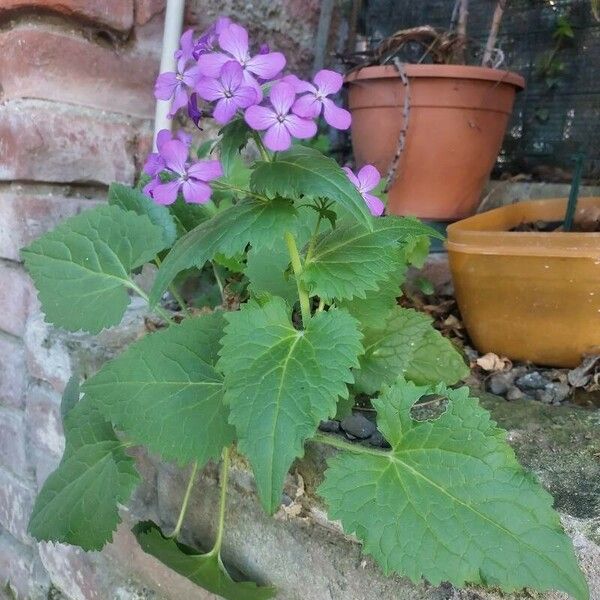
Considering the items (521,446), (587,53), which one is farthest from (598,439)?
(587,53)

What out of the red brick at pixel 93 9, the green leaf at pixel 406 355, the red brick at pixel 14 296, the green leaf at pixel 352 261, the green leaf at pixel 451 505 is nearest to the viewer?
the green leaf at pixel 451 505

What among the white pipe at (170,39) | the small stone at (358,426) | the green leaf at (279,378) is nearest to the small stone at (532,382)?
the small stone at (358,426)

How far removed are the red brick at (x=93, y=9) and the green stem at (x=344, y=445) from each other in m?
0.77

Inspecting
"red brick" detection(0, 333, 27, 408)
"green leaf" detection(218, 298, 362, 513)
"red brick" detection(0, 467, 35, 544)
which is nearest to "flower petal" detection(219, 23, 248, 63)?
"green leaf" detection(218, 298, 362, 513)

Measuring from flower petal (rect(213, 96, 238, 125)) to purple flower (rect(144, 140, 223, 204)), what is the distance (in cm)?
6

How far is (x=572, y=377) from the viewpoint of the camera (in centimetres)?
81

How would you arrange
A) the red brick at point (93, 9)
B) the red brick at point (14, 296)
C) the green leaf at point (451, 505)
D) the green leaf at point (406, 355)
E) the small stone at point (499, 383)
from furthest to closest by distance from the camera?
the red brick at point (14, 296)
the red brick at point (93, 9)
the small stone at point (499, 383)
the green leaf at point (406, 355)
the green leaf at point (451, 505)

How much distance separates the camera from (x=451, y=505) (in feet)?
1.75

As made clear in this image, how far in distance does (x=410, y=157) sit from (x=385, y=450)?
0.70 m

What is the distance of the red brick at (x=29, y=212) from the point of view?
1012 millimetres

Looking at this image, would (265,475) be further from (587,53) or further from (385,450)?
(587,53)

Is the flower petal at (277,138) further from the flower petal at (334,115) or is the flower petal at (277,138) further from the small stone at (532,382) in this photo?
the small stone at (532,382)

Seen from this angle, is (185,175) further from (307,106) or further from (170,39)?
(170,39)

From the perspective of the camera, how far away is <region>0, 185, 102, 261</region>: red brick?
1.01 metres
